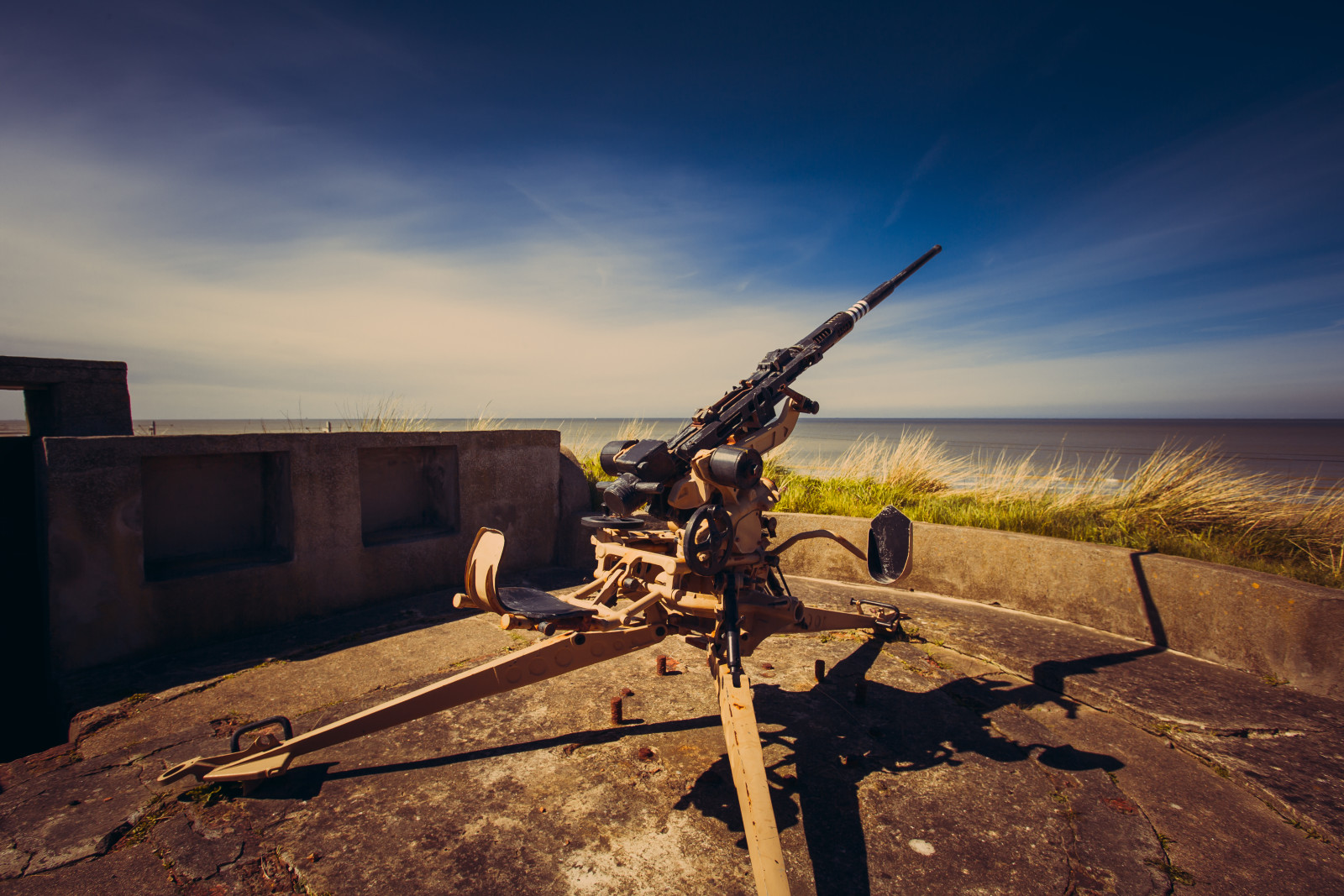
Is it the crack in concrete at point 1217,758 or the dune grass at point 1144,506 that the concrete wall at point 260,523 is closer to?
the dune grass at point 1144,506

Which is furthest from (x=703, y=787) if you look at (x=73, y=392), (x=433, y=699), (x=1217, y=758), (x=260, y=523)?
(x=73, y=392)

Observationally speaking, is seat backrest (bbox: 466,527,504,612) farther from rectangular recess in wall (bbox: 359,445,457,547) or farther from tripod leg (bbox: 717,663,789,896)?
rectangular recess in wall (bbox: 359,445,457,547)

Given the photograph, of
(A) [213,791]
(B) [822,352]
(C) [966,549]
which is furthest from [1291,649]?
(A) [213,791]

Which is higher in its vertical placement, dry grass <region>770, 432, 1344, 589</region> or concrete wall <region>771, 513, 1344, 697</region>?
dry grass <region>770, 432, 1344, 589</region>

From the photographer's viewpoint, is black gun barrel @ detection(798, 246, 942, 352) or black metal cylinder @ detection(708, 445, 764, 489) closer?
black metal cylinder @ detection(708, 445, 764, 489)

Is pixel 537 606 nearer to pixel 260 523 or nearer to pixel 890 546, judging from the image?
pixel 890 546

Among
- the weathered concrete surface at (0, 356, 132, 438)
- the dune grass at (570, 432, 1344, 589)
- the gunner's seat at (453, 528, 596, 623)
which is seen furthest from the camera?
the dune grass at (570, 432, 1344, 589)

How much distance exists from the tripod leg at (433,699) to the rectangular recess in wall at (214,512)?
2.28 m

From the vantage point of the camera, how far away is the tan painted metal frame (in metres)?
2.04

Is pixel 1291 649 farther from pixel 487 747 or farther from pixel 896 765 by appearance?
pixel 487 747

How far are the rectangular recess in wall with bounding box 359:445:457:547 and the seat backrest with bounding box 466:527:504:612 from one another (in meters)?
2.94

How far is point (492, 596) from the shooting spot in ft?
7.82

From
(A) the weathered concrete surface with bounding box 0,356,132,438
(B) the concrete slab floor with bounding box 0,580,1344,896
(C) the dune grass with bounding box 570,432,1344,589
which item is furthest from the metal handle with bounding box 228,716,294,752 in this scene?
(C) the dune grass with bounding box 570,432,1344,589

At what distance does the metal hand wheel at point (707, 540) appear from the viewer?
2.53 m
